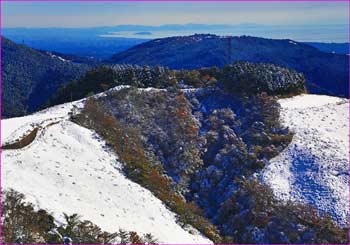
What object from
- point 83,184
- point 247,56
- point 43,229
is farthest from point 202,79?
point 247,56

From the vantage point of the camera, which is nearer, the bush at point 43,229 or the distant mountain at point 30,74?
the bush at point 43,229

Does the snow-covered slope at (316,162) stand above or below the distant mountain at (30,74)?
above

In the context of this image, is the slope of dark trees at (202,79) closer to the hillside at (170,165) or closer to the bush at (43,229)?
the hillside at (170,165)

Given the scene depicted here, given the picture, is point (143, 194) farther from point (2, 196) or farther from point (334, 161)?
point (334, 161)

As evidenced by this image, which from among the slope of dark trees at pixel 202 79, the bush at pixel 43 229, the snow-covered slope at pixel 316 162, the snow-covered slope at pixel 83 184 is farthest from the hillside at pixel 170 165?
the slope of dark trees at pixel 202 79

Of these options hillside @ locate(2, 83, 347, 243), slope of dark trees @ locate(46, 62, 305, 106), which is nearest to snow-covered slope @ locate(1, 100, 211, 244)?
hillside @ locate(2, 83, 347, 243)

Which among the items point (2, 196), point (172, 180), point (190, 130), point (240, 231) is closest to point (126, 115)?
point (190, 130)

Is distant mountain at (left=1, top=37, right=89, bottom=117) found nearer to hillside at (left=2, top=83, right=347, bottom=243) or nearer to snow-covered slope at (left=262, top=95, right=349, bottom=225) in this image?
hillside at (left=2, top=83, right=347, bottom=243)
